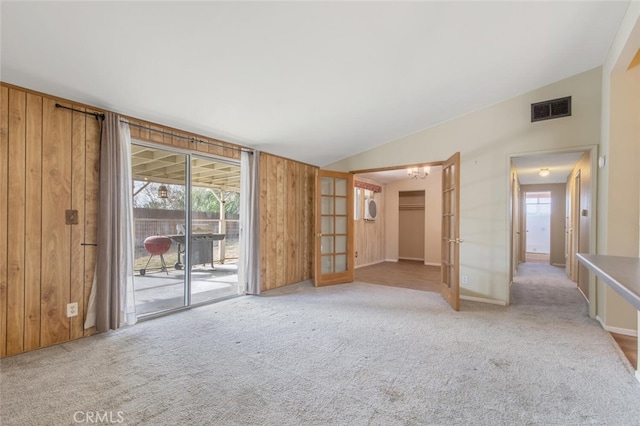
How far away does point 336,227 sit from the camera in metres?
5.30

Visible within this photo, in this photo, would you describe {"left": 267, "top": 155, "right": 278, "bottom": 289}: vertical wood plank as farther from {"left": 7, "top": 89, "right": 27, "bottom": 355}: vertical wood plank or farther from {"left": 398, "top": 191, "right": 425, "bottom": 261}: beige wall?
{"left": 398, "top": 191, "right": 425, "bottom": 261}: beige wall

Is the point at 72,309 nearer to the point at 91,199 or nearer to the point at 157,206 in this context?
the point at 91,199

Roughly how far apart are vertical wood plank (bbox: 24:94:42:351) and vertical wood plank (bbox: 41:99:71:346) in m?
0.03

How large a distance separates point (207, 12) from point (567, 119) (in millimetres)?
4078

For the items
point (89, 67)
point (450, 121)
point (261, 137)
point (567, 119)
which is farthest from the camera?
point (450, 121)

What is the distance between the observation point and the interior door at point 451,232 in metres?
3.58

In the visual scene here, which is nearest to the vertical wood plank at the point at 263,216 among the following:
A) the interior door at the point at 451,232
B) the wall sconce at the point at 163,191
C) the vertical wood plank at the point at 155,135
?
the wall sconce at the point at 163,191

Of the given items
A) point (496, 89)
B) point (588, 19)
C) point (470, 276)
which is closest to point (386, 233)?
point (470, 276)

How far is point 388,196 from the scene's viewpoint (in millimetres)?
8219

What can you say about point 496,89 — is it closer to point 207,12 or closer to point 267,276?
point 207,12

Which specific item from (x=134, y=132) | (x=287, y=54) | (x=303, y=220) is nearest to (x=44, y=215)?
(x=134, y=132)

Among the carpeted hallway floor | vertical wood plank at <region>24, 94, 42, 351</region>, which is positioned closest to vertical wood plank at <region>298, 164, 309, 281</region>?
the carpeted hallway floor

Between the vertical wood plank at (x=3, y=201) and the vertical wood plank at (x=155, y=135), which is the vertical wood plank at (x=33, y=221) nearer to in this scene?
the vertical wood plank at (x=3, y=201)

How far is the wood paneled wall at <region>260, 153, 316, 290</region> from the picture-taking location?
449cm
